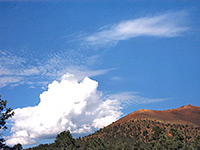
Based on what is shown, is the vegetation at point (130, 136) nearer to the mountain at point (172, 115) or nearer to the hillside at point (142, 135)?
the hillside at point (142, 135)

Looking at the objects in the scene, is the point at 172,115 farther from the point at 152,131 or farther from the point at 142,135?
the point at 142,135

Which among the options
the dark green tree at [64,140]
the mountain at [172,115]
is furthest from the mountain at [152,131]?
the dark green tree at [64,140]

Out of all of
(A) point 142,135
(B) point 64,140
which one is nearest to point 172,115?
(A) point 142,135

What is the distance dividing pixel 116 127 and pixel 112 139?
1762 cm

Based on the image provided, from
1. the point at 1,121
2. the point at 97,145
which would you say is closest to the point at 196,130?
the point at 97,145

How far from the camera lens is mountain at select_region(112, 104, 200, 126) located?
13925 cm

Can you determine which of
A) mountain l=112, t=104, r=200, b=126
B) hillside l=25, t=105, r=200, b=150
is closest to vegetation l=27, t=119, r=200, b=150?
hillside l=25, t=105, r=200, b=150

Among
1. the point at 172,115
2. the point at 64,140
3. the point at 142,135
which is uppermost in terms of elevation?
the point at 172,115

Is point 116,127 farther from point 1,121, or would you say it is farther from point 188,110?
point 1,121

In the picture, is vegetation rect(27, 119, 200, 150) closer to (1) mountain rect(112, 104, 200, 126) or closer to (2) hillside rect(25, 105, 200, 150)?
(2) hillside rect(25, 105, 200, 150)

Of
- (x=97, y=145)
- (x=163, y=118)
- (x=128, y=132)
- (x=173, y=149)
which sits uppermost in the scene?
(x=163, y=118)

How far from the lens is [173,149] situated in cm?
6831

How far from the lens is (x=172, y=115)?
152750mm

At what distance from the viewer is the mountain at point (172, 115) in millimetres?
139250
